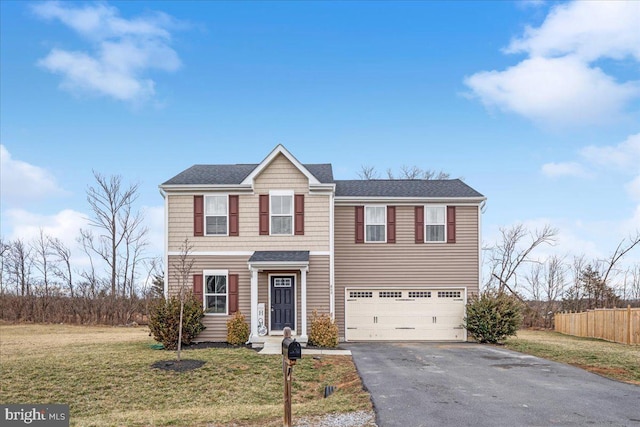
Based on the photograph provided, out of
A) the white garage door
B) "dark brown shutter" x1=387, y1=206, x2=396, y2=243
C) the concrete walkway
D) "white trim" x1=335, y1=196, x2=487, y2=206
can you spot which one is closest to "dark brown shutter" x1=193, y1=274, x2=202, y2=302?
the concrete walkway

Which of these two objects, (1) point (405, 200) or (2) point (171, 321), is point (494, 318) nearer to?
(1) point (405, 200)

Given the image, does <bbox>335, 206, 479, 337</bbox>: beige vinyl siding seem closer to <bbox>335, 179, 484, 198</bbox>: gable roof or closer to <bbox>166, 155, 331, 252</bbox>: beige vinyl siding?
<bbox>335, 179, 484, 198</bbox>: gable roof

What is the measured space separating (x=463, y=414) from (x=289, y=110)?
15583 millimetres

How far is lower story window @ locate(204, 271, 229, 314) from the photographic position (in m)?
20.7

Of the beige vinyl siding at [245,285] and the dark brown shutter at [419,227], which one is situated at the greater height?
the dark brown shutter at [419,227]

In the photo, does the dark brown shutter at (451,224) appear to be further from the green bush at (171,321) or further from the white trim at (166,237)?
the white trim at (166,237)

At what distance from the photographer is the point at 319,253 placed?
20.9m

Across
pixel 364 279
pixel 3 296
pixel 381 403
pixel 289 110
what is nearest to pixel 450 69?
pixel 289 110

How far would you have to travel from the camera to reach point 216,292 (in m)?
20.8

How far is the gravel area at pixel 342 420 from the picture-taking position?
9.66 m

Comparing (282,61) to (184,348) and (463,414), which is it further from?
(463,414)

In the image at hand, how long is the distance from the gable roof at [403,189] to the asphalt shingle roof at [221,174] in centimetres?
101

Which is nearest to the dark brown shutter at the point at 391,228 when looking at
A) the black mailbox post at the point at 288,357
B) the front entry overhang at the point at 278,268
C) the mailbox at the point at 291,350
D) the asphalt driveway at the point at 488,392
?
the front entry overhang at the point at 278,268

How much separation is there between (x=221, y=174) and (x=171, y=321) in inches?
230
